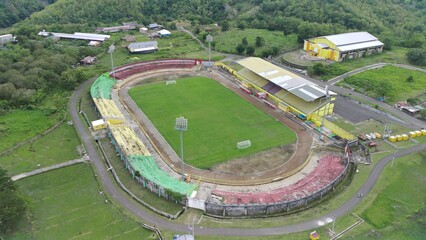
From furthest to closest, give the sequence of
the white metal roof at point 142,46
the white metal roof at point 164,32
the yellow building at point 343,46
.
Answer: the white metal roof at point 164,32 < the white metal roof at point 142,46 < the yellow building at point 343,46

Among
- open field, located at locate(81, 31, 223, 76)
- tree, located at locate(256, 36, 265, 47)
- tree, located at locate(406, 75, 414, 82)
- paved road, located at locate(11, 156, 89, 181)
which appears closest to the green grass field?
paved road, located at locate(11, 156, 89, 181)

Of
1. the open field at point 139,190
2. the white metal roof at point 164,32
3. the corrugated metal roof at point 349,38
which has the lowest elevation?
the open field at point 139,190

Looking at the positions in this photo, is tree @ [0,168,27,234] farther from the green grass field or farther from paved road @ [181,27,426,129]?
paved road @ [181,27,426,129]

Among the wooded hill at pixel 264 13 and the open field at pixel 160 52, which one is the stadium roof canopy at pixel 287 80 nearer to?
the open field at pixel 160 52

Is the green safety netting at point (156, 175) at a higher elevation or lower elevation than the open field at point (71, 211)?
higher

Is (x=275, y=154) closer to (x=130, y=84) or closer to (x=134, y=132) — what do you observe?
(x=134, y=132)

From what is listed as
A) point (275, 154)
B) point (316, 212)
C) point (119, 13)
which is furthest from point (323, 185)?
point (119, 13)

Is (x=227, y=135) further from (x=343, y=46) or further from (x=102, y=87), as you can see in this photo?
(x=343, y=46)

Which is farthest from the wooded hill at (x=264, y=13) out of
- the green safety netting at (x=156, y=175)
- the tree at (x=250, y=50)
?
the green safety netting at (x=156, y=175)
